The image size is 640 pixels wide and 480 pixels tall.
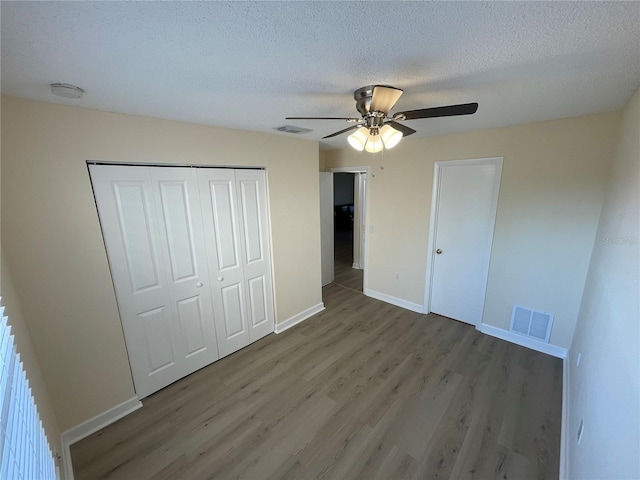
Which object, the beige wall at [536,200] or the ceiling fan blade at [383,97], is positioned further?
the beige wall at [536,200]

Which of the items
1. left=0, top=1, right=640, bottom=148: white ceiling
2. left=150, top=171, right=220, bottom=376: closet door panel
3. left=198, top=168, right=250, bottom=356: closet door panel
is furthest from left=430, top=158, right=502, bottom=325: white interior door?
left=150, top=171, right=220, bottom=376: closet door panel

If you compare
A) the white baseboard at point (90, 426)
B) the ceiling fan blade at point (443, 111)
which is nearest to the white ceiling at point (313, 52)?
the ceiling fan blade at point (443, 111)

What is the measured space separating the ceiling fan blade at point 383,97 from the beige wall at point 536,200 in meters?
1.87

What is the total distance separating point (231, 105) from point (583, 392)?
9.78 feet

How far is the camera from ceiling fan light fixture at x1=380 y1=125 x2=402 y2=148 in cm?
161

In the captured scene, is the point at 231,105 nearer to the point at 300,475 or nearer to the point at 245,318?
the point at 245,318

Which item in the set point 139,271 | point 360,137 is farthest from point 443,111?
point 139,271

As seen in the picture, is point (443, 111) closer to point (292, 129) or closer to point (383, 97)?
point (383, 97)

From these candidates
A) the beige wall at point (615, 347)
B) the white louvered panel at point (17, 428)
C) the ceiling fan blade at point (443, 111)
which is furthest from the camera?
the ceiling fan blade at point (443, 111)

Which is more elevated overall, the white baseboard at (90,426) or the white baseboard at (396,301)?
the white baseboard at (396,301)

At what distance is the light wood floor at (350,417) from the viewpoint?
5.64 ft

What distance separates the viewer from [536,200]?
8.53 feet

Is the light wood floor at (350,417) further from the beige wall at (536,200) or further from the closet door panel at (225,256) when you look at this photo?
the beige wall at (536,200)

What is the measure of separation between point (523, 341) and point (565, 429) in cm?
114
